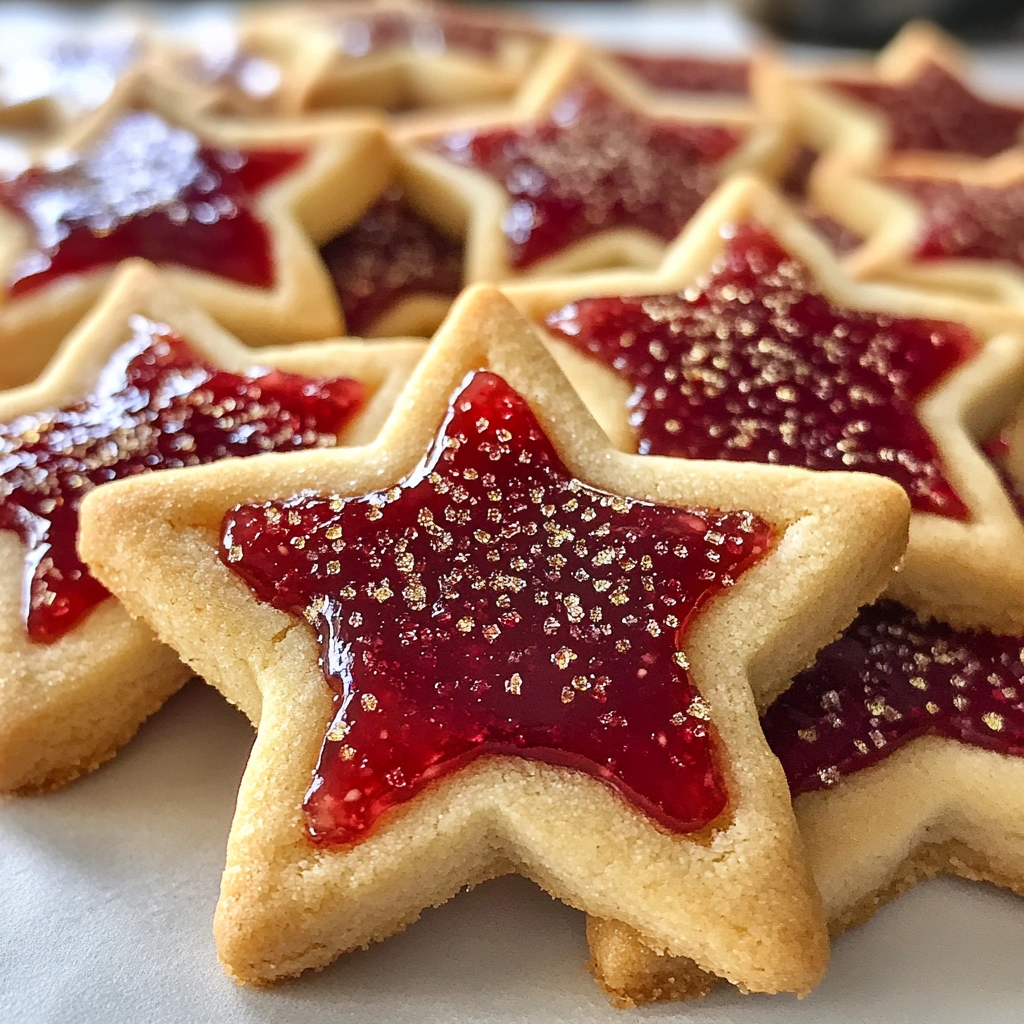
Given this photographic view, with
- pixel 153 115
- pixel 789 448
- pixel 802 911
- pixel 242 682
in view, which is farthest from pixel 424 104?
pixel 802 911

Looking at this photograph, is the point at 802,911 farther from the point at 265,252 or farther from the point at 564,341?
the point at 265,252

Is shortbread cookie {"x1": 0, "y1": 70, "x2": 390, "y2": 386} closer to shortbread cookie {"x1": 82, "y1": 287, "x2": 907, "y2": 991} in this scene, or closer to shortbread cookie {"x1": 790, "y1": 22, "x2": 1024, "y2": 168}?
shortbread cookie {"x1": 82, "y1": 287, "x2": 907, "y2": 991}

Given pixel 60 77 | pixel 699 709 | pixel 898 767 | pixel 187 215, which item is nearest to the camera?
pixel 699 709

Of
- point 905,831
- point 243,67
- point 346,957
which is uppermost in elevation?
point 243,67

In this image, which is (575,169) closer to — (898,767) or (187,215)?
(187,215)

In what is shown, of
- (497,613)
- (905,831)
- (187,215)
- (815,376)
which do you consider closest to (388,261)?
(187,215)

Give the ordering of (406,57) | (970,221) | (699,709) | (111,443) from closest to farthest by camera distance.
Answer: (699,709), (111,443), (970,221), (406,57)
